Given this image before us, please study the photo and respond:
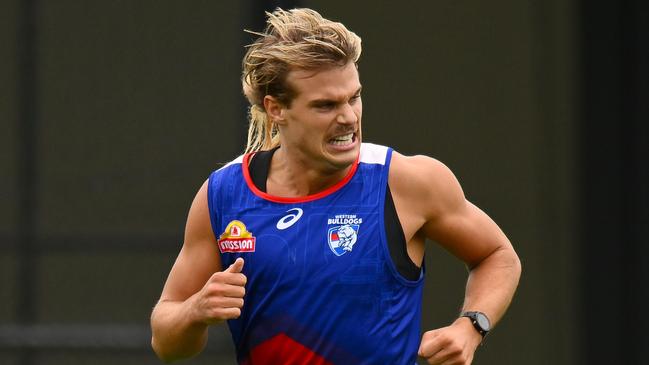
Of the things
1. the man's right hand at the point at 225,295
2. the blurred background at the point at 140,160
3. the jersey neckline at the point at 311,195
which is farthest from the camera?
the blurred background at the point at 140,160

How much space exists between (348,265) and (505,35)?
401cm

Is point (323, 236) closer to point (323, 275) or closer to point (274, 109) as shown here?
point (323, 275)

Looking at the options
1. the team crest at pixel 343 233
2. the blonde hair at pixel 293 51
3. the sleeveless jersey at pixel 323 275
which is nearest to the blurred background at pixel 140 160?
the blonde hair at pixel 293 51

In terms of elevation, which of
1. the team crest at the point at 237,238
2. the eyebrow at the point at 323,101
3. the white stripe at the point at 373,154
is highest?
the eyebrow at the point at 323,101

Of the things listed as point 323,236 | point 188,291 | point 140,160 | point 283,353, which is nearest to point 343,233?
point 323,236

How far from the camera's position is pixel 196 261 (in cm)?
391

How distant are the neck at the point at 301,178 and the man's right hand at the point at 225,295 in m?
0.39

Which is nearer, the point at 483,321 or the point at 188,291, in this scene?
the point at 483,321

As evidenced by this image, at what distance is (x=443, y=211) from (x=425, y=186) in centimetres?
9

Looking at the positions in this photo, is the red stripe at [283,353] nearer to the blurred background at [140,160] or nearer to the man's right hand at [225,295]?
the man's right hand at [225,295]

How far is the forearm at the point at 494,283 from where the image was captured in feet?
12.7

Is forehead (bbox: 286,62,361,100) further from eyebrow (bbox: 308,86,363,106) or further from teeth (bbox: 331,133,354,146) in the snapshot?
teeth (bbox: 331,133,354,146)

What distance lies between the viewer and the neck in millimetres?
3863

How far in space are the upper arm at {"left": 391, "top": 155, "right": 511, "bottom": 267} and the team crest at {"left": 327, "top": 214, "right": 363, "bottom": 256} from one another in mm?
153
